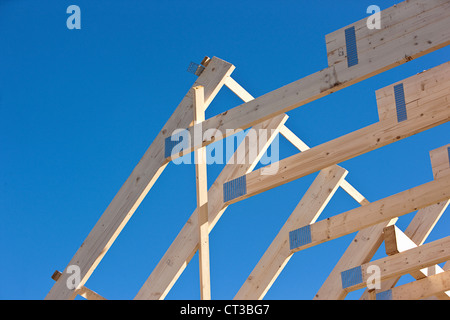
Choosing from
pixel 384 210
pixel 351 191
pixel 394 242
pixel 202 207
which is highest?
pixel 351 191

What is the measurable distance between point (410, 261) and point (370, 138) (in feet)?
6.79

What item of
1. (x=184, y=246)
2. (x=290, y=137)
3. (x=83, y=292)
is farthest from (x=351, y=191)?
(x=83, y=292)

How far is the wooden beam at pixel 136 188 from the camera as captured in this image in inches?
197

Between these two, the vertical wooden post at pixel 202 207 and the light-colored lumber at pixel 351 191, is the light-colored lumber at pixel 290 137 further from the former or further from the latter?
the vertical wooden post at pixel 202 207

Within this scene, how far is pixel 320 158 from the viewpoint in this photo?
16.8 ft

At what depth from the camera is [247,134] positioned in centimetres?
645

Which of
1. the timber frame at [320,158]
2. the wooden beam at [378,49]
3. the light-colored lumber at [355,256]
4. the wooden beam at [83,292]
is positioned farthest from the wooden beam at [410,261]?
the wooden beam at [83,292]

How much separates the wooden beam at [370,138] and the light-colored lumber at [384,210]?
0.77 metres

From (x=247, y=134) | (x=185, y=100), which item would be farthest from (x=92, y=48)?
(x=185, y=100)

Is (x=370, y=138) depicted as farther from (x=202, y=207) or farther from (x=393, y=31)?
(x=202, y=207)

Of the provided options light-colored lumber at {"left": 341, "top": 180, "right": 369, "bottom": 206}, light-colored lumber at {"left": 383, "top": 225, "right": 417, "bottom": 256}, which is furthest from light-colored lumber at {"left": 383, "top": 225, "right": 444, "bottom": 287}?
light-colored lumber at {"left": 341, "top": 180, "right": 369, "bottom": 206}

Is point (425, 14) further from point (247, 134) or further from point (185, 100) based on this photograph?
point (247, 134)

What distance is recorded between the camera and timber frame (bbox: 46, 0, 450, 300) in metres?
4.05

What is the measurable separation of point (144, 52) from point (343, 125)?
423cm
